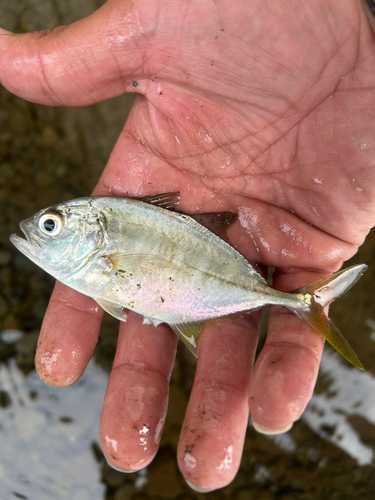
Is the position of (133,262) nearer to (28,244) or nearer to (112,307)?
(112,307)

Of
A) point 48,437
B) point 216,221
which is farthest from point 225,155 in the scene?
point 48,437

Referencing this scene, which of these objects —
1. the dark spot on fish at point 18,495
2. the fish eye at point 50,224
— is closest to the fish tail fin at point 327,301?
the fish eye at point 50,224

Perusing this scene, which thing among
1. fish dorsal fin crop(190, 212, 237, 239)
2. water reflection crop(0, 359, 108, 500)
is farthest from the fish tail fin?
water reflection crop(0, 359, 108, 500)

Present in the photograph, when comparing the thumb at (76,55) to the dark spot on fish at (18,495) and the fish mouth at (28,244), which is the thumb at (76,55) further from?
the dark spot on fish at (18,495)

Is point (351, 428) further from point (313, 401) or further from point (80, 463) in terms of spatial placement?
point (80, 463)

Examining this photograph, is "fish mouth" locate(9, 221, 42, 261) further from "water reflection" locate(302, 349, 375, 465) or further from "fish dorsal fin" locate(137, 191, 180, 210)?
"water reflection" locate(302, 349, 375, 465)

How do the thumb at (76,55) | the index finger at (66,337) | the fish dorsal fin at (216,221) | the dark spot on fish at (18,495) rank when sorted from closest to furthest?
the thumb at (76,55) < the index finger at (66,337) < the fish dorsal fin at (216,221) < the dark spot on fish at (18,495)

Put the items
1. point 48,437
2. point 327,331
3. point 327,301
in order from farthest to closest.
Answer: point 48,437 → point 327,301 → point 327,331
